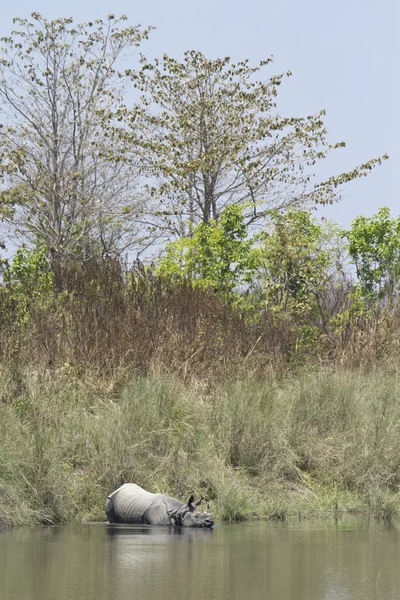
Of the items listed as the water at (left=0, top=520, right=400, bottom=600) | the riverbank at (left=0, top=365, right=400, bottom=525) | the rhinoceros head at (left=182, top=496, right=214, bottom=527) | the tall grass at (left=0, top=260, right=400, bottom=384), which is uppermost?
the tall grass at (left=0, top=260, right=400, bottom=384)

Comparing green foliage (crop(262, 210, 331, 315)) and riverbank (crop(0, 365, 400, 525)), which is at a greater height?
green foliage (crop(262, 210, 331, 315))

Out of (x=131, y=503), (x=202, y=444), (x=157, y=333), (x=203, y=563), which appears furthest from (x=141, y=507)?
(x=157, y=333)

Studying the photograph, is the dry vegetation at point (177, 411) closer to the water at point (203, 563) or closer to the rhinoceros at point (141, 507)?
the rhinoceros at point (141, 507)

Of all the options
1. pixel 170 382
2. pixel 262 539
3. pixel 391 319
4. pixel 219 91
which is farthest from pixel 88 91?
pixel 262 539

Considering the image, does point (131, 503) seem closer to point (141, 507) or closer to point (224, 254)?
point (141, 507)

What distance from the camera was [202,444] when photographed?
1484 cm

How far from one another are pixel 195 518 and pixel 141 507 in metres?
0.85

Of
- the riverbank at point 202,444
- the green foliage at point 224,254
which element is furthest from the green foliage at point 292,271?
the riverbank at point 202,444

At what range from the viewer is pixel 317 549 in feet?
34.7

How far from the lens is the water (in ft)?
26.9

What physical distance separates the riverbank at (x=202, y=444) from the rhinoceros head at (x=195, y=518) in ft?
2.91

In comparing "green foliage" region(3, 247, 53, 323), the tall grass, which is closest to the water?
the tall grass

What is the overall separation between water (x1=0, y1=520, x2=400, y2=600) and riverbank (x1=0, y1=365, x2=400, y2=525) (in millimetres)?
912

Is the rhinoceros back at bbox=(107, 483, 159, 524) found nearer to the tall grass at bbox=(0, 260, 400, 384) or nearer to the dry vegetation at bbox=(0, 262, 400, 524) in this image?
the dry vegetation at bbox=(0, 262, 400, 524)
